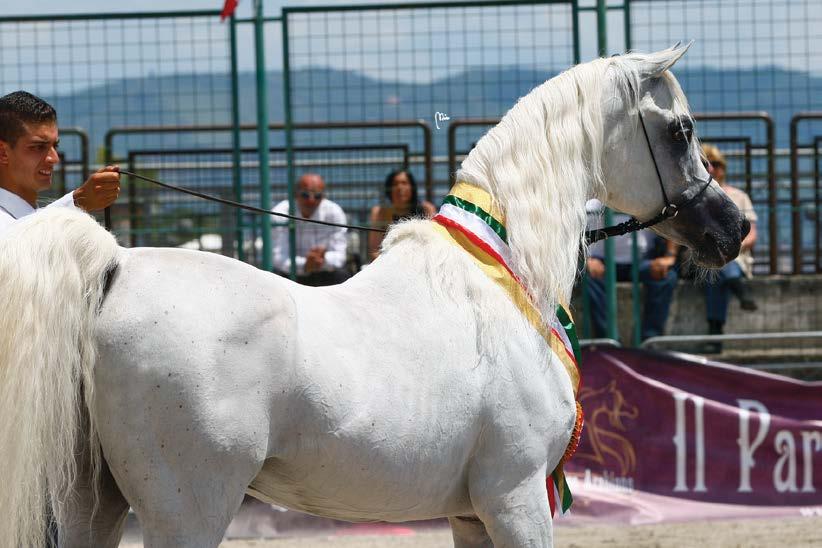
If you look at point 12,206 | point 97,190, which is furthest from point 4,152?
point 97,190

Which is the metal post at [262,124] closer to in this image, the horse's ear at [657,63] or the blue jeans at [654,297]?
the blue jeans at [654,297]

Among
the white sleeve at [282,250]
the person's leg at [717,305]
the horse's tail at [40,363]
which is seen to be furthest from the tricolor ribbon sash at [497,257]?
the person's leg at [717,305]

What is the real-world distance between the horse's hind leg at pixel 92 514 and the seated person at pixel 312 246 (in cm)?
359

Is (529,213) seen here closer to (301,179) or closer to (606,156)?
(606,156)

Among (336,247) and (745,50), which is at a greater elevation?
(745,50)

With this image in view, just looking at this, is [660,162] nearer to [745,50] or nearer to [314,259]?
[314,259]

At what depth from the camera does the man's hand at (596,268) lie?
6777mm

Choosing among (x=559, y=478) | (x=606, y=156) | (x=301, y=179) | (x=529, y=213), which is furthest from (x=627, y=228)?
(x=301, y=179)

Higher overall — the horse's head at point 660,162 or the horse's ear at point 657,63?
the horse's ear at point 657,63

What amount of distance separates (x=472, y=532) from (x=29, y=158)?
1818 mm

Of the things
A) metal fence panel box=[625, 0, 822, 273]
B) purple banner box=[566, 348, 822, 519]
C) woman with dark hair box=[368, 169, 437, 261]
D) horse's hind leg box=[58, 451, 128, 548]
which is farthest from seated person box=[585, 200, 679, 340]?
horse's hind leg box=[58, 451, 128, 548]

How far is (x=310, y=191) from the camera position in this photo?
6656 millimetres

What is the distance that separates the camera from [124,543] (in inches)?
253

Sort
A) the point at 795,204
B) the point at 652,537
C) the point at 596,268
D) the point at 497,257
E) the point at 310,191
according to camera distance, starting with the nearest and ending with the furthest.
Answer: the point at 497,257 → the point at 652,537 → the point at 310,191 → the point at 596,268 → the point at 795,204
